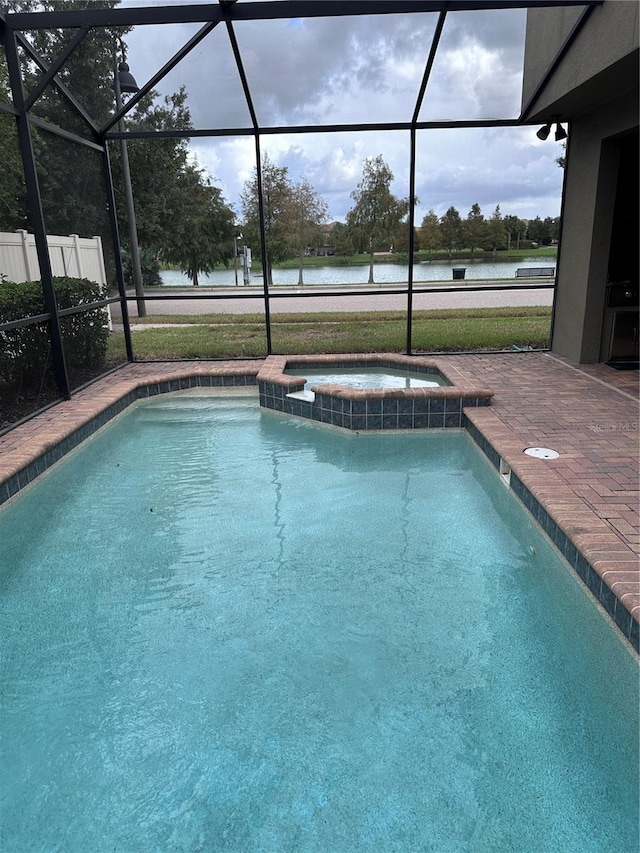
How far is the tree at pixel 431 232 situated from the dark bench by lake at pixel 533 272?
1.42 metres

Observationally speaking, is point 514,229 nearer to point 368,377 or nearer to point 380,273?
point 380,273

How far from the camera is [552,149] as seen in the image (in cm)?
A: 749

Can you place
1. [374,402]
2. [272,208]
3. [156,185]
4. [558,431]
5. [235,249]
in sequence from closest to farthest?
[558,431] < [374,402] < [235,249] < [156,185] < [272,208]

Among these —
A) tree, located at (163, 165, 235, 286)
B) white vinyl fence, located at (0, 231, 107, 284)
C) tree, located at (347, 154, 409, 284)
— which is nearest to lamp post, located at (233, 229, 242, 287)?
tree, located at (163, 165, 235, 286)

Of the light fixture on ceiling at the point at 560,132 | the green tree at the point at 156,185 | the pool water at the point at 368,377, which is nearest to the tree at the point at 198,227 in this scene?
the green tree at the point at 156,185

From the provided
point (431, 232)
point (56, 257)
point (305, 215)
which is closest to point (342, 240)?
point (305, 215)

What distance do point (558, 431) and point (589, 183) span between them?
3493mm

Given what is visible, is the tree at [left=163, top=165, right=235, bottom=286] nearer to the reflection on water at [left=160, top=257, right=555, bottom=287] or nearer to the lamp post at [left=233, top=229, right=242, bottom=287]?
the lamp post at [left=233, top=229, right=242, bottom=287]

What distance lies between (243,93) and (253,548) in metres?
5.23

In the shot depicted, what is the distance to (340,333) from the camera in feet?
33.1

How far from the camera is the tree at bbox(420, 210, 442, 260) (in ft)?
29.9

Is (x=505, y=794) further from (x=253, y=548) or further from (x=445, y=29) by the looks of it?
(x=445, y=29)

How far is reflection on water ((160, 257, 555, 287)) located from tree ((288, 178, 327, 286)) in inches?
48.0

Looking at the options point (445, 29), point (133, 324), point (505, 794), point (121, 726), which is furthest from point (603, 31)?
point (133, 324)
